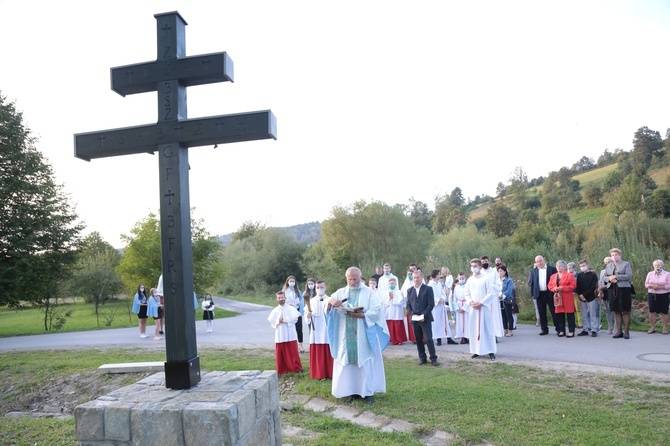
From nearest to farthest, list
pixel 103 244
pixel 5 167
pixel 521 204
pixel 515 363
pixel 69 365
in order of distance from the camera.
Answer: pixel 515 363
pixel 69 365
pixel 5 167
pixel 103 244
pixel 521 204

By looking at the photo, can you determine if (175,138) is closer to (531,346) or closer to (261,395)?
(261,395)

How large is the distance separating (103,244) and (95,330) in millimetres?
37647

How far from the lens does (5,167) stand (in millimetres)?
23688

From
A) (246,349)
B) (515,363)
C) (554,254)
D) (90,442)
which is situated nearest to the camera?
(90,442)

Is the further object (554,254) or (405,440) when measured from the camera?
(554,254)

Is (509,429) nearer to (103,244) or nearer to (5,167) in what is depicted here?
(5,167)

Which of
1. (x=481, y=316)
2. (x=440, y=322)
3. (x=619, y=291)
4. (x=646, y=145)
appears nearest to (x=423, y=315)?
(x=481, y=316)

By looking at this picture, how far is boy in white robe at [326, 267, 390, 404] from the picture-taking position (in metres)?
7.57

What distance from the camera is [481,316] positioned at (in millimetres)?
10578

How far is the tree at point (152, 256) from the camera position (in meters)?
27.2

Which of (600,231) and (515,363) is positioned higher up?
(600,231)

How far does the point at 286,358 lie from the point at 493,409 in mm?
4632

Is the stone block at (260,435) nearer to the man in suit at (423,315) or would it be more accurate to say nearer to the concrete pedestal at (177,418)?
the concrete pedestal at (177,418)

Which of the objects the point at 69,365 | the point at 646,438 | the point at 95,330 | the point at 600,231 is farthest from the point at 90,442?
the point at 600,231
